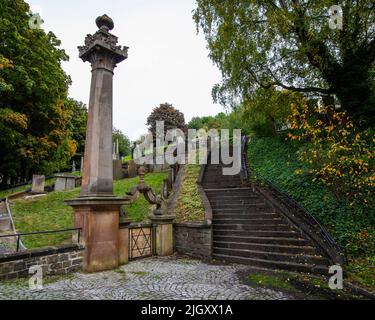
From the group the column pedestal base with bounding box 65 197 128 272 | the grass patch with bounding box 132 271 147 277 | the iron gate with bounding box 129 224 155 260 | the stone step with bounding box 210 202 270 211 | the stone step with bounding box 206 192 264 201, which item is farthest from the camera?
the stone step with bounding box 206 192 264 201

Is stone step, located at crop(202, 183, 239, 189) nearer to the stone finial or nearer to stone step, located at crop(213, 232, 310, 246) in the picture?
stone step, located at crop(213, 232, 310, 246)

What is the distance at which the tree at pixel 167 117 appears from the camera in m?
50.1

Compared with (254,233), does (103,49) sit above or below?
above

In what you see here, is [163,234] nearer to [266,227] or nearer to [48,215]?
[266,227]

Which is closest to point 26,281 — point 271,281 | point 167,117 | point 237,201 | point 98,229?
point 98,229

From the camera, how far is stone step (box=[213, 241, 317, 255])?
819cm

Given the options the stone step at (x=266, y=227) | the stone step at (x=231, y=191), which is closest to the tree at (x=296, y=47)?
the stone step at (x=231, y=191)

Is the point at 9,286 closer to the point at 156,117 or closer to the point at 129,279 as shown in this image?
the point at 129,279

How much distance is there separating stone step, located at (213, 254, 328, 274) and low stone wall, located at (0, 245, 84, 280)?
456cm

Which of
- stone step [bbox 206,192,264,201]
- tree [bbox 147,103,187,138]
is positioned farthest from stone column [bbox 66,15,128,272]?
tree [bbox 147,103,187,138]

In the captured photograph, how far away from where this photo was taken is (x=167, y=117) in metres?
50.3

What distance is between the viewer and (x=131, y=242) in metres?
9.49

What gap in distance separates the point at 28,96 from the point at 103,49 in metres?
10.7

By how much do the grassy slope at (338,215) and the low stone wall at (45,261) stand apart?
7115 mm
